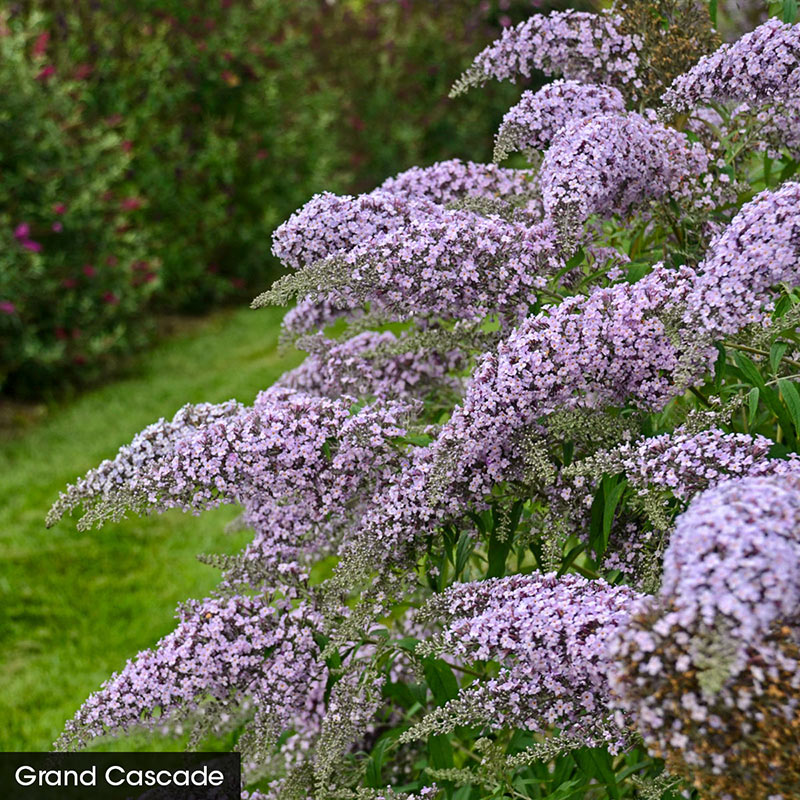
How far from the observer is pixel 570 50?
2.90 meters

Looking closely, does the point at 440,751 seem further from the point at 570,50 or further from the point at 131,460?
the point at 570,50

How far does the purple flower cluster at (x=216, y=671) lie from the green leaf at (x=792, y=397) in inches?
49.8

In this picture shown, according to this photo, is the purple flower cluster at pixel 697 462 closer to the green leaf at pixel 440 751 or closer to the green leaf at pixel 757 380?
the green leaf at pixel 757 380

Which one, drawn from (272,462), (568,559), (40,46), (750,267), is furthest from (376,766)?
(40,46)

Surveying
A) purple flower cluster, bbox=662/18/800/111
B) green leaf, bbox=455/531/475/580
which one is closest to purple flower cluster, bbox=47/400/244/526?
green leaf, bbox=455/531/475/580

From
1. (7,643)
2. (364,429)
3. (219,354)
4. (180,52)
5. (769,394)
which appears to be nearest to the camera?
(769,394)

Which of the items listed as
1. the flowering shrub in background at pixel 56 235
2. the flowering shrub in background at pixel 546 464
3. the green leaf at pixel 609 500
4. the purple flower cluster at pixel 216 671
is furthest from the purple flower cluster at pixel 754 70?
the flowering shrub in background at pixel 56 235

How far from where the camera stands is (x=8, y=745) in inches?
163

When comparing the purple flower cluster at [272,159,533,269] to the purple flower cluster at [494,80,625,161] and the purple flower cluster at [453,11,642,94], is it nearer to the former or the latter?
the purple flower cluster at [494,80,625,161]

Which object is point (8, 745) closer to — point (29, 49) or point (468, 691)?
point (468, 691)

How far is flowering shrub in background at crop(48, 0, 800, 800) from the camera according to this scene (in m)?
1.53

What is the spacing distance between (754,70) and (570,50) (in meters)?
0.70

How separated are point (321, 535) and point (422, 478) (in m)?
0.71

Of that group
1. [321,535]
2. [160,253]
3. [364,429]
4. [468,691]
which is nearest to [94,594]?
[321,535]
